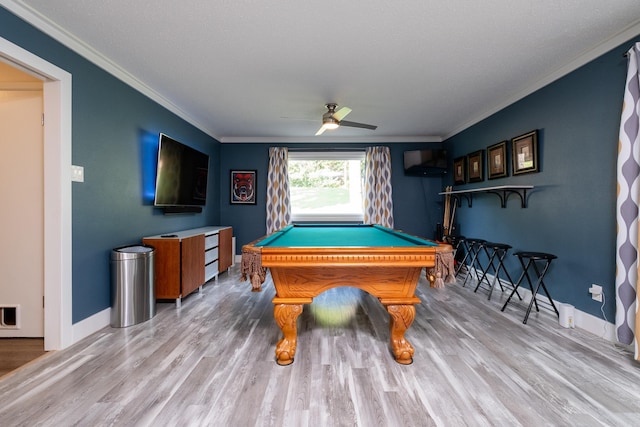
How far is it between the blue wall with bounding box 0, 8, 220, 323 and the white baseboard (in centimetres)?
4

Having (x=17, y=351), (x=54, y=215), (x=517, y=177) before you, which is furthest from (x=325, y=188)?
(x=17, y=351)

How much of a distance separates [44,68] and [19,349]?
2121 mm

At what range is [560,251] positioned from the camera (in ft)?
8.87

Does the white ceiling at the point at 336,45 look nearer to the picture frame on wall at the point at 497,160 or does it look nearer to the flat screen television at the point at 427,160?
the picture frame on wall at the point at 497,160

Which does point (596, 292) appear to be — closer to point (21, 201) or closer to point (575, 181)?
point (575, 181)

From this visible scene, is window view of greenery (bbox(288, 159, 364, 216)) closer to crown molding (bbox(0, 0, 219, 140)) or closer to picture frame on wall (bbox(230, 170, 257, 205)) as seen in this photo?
picture frame on wall (bbox(230, 170, 257, 205))

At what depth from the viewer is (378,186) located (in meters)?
5.27

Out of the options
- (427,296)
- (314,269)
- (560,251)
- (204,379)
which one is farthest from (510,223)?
(204,379)

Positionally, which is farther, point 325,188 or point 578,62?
point 325,188

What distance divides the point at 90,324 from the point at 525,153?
4705 mm

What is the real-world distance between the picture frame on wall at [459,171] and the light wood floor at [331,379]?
8.42 ft

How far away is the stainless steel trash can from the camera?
98.0 inches

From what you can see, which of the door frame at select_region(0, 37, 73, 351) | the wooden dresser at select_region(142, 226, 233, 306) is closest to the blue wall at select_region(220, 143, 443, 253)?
the wooden dresser at select_region(142, 226, 233, 306)

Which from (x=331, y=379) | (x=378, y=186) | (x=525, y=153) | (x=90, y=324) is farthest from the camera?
(x=378, y=186)
